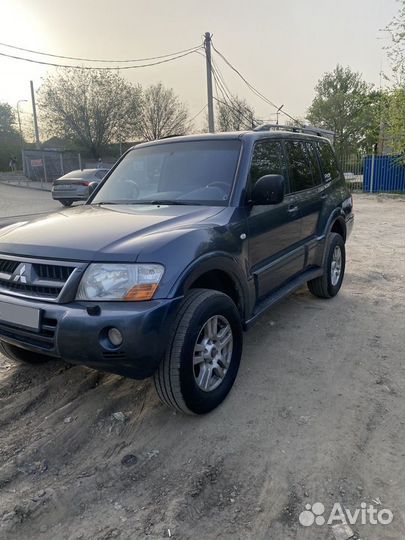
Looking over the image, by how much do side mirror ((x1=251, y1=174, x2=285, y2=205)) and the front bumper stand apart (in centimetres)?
116

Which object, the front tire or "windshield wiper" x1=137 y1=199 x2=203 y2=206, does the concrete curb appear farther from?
the front tire

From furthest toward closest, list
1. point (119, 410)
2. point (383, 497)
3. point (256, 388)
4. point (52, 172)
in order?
point (52, 172) → point (256, 388) → point (119, 410) → point (383, 497)

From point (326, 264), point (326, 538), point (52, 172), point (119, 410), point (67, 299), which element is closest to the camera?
point (326, 538)

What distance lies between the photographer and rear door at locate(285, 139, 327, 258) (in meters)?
4.21

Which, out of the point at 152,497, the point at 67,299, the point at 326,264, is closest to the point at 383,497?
the point at 152,497

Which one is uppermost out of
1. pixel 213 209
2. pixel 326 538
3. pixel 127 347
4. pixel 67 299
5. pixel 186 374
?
pixel 213 209

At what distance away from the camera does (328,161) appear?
5242 millimetres

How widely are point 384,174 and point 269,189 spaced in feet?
66.4

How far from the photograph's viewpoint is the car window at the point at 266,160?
3.48 m

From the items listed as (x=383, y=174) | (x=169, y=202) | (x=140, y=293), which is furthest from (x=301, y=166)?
(x=383, y=174)

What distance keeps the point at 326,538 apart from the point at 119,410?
1544 millimetres

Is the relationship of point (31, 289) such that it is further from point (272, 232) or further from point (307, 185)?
point (307, 185)

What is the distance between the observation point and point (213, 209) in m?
3.13

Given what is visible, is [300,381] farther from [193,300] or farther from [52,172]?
[52,172]
